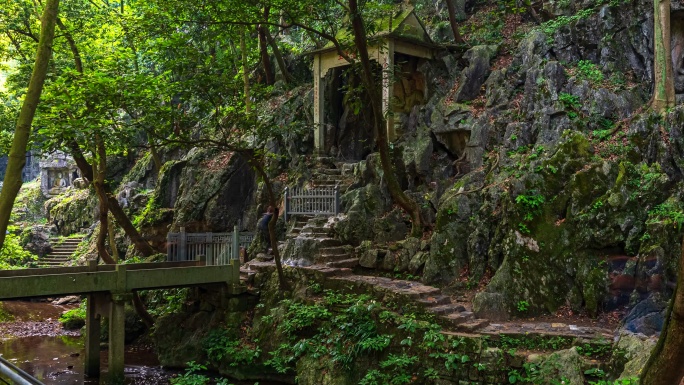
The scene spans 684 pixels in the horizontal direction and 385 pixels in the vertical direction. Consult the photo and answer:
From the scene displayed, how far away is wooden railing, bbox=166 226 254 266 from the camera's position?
62.5ft

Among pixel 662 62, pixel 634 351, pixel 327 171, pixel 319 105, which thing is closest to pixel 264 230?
pixel 327 171

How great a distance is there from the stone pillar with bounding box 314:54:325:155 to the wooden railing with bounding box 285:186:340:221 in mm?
3068

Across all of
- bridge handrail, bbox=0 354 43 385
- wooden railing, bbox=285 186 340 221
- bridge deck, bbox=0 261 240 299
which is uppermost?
wooden railing, bbox=285 186 340 221

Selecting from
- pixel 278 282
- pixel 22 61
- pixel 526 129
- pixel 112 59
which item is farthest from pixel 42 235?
pixel 526 129

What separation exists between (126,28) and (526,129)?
12.5 m

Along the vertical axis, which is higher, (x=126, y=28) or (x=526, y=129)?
(x=126, y=28)

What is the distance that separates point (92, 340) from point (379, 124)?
31.8 feet

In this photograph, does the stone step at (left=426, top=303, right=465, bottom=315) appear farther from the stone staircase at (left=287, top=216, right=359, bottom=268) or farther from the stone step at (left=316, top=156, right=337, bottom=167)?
the stone step at (left=316, top=156, right=337, bottom=167)

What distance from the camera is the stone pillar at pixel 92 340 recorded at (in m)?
15.7

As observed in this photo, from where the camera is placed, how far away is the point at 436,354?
39.2 feet

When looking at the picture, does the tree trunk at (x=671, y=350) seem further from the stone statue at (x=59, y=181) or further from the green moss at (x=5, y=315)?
the stone statue at (x=59, y=181)

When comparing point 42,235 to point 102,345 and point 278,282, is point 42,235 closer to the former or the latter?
point 102,345

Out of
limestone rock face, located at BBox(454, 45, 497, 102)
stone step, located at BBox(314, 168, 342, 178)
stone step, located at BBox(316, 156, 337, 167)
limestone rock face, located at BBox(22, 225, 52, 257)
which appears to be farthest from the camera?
limestone rock face, located at BBox(22, 225, 52, 257)

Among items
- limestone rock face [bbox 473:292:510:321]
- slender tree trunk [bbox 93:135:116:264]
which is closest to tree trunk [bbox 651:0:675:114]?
limestone rock face [bbox 473:292:510:321]
